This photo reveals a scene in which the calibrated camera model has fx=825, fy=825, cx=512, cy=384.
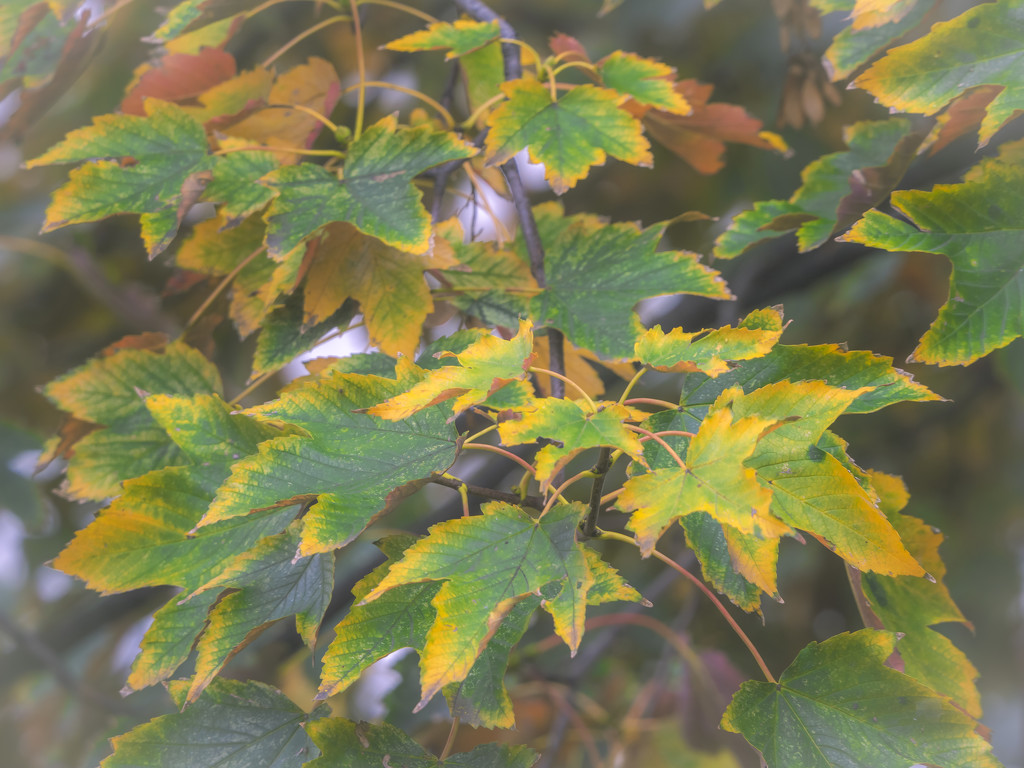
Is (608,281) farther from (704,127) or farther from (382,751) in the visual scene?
(382,751)

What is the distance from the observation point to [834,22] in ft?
5.01

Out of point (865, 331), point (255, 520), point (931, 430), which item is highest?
point (255, 520)

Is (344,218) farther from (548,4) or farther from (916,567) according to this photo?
(548,4)

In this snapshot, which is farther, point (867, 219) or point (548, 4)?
point (548, 4)

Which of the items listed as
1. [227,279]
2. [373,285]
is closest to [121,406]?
[227,279]

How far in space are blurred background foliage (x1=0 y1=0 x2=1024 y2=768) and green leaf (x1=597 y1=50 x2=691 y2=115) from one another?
0.37 metres

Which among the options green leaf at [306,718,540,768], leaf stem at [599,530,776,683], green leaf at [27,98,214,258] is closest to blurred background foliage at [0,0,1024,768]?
green leaf at [27,98,214,258]

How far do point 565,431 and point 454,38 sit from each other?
544mm

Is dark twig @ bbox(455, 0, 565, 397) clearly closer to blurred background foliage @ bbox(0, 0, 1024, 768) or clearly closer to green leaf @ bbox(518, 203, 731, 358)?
green leaf @ bbox(518, 203, 731, 358)

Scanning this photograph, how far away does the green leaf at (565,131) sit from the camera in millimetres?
785

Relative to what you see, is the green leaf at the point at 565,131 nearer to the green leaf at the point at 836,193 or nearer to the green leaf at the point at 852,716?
the green leaf at the point at 836,193

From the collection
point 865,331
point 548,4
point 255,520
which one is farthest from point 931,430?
point 255,520

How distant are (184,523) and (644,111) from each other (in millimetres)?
653

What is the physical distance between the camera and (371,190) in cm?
79
